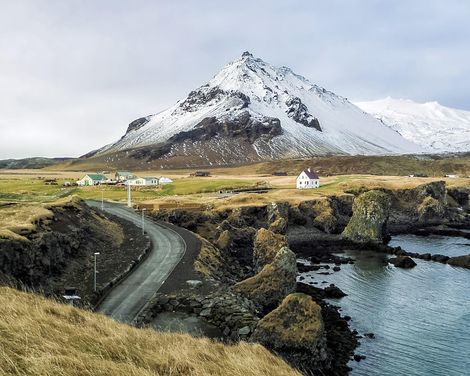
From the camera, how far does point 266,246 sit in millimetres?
52844

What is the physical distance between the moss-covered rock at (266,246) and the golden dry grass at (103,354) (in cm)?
3838

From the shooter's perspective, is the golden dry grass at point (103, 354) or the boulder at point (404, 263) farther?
the boulder at point (404, 263)

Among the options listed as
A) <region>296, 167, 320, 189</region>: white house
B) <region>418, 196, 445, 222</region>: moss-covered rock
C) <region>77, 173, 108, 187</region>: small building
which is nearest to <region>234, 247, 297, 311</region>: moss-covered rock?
<region>418, 196, 445, 222</region>: moss-covered rock

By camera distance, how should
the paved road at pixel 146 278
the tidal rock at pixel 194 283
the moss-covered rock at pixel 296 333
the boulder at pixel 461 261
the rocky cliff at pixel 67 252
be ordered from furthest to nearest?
the boulder at pixel 461 261 → the tidal rock at pixel 194 283 → the rocky cliff at pixel 67 252 → the paved road at pixel 146 278 → the moss-covered rock at pixel 296 333

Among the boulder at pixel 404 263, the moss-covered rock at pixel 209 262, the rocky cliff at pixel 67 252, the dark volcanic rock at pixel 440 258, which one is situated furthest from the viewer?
the dark volcanic rock at pixel 440 258

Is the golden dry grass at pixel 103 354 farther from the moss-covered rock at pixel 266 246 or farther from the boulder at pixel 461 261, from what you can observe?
the boulder at pixel 461 261

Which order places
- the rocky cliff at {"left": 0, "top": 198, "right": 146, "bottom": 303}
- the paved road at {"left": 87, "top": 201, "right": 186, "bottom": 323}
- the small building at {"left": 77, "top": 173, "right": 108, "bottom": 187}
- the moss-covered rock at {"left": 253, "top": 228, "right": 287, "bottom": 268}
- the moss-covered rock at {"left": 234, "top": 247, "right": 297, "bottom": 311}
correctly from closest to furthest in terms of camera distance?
the paved road at {"left": 87, "top": 201, "right": 186, "bottom": 323}, the rocky cliff at {"left": 0, "top": 198, "right": 146, "bottom": 303}, the moss-covered rock at {"left": 234, "top": 247, "right": 297, "bottom": 311}, the moss-covered rock at {"left": 253, "top": 228, "right": 287, "bottom": 268}, the small building at {"left": 77, "top": 173, "right": 108, "bottom": 187}

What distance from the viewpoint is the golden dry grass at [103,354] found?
29.6 ft

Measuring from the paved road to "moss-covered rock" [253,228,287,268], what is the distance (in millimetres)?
8467

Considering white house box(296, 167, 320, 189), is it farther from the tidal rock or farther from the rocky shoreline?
the tidal rock

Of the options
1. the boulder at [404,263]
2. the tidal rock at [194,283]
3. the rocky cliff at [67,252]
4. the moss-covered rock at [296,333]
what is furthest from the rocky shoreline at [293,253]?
the rocky cliff at [67,252]

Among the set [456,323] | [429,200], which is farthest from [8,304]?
[429,200]

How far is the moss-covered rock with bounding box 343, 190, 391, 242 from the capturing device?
81.6m

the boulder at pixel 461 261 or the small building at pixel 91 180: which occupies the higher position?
the small building at pixel 91 180
